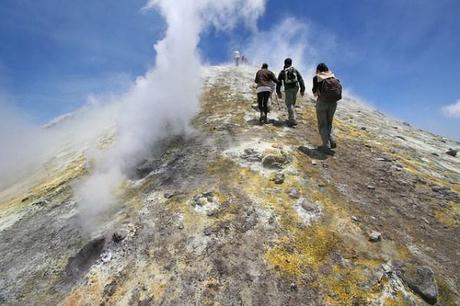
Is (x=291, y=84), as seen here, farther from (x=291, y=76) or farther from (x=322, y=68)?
(x=322, y=68)

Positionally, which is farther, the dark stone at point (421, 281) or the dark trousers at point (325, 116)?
the dark trousers at point (325, 116)

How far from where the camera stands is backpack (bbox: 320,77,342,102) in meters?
12.3

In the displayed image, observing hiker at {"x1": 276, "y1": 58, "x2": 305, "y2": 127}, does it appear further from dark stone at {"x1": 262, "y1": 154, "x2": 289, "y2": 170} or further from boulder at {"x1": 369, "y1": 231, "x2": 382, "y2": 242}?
boulder at {"x1": 369, "y1": 231, "x2": 382, "y2": 242}

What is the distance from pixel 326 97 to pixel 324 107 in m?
0.38

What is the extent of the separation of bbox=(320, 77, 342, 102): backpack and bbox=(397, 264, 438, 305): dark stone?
6445 mm

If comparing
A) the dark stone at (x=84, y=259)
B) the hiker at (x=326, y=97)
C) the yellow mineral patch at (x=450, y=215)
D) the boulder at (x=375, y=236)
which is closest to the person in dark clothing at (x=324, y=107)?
the hiker at (x=326, y=97)

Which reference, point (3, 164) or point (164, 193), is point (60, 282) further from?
point (3, 164)

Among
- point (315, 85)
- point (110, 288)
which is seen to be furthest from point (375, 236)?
point (315, 85)

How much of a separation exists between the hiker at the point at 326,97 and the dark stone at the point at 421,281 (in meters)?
5.79

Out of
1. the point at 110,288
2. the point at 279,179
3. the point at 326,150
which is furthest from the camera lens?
the point at 326,150

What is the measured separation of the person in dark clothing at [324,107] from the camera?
12.6 m

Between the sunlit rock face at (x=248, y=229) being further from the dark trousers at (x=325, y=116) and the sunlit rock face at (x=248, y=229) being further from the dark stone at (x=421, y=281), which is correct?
the dark trousers at (x=325, y=116)

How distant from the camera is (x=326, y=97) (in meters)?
12.4

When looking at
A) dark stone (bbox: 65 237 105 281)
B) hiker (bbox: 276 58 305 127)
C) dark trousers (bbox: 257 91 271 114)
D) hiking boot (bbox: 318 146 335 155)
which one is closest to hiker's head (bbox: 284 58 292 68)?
hiker (bbox: 276 58 305 127)
